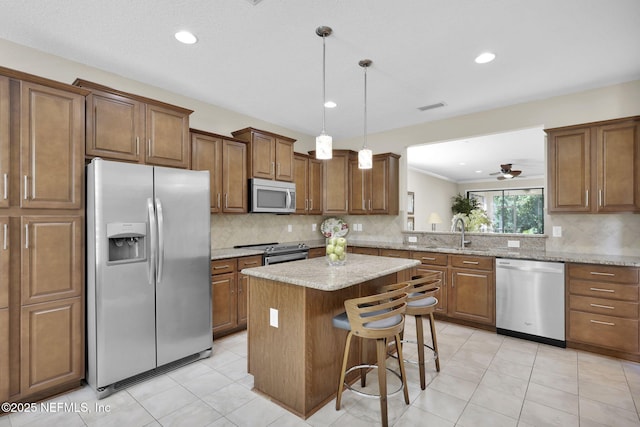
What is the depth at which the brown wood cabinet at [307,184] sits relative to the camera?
4855 mm

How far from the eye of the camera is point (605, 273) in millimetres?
2969

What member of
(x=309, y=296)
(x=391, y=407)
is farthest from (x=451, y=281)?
(x=309, y=296)

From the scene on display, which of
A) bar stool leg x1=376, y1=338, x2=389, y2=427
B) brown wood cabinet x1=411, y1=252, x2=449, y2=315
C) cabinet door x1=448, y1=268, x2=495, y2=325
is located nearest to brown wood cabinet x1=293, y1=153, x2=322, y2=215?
brown wood cabinet x1=411, y1=252, x2=449, y2=315

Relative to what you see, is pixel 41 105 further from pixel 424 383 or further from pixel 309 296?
pixel 424 383

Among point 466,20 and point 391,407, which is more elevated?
point 466,20

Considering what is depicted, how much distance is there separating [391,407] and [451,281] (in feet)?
7.00

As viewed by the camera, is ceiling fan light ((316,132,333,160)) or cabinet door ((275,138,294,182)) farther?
cabinet door ((275,138,294,182))

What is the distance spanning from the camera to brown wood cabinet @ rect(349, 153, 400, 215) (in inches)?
191

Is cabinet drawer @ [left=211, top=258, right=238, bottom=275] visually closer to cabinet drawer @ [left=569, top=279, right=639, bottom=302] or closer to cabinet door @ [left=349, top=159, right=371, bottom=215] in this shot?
cabinet door @ [left=349, top=159, right=371, bottom=215]

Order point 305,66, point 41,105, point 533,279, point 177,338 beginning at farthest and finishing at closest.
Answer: point 533,279 < point 305,66 < point 177,338 < point 41,105

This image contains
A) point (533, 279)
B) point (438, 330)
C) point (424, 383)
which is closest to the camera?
point (424, 383)

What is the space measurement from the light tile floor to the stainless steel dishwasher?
0.35 m

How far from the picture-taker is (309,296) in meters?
2.07

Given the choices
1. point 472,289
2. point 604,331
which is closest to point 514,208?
point 472,289
